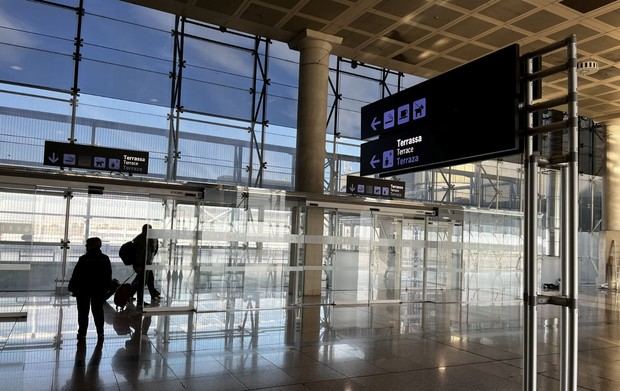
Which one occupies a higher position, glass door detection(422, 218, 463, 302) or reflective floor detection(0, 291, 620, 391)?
glass door detection(422, 218, 463, 302)

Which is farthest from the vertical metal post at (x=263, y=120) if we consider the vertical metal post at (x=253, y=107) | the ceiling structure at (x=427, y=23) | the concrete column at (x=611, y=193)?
the concrete column at (x=611, y=193)

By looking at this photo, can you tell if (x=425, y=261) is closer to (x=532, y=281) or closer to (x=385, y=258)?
(x=385, y=258)

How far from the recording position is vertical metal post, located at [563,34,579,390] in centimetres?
307

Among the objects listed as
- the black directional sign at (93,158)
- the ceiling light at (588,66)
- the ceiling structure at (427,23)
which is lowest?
the black directional sign at (93,158)

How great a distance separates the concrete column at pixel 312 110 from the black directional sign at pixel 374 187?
1.89 m

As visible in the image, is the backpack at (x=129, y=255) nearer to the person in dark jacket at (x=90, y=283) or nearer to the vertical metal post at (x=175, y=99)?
the person in dark jacket at (x=90, y=283)

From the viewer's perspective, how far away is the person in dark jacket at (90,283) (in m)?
7.19

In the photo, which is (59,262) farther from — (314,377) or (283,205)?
(314,377)

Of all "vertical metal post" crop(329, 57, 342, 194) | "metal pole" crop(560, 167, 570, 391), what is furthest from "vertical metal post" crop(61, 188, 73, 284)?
"metal pole" crop(560, 167, 570, 391)

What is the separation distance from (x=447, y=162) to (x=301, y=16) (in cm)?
893

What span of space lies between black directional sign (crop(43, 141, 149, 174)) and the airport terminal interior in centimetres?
4

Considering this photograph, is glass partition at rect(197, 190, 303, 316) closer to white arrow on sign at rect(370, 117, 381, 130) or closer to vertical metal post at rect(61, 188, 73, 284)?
vertical metal post at rect(61, 188, 73, 284)

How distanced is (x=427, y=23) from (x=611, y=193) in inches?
511

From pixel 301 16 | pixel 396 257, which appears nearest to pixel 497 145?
pixel 301 16
